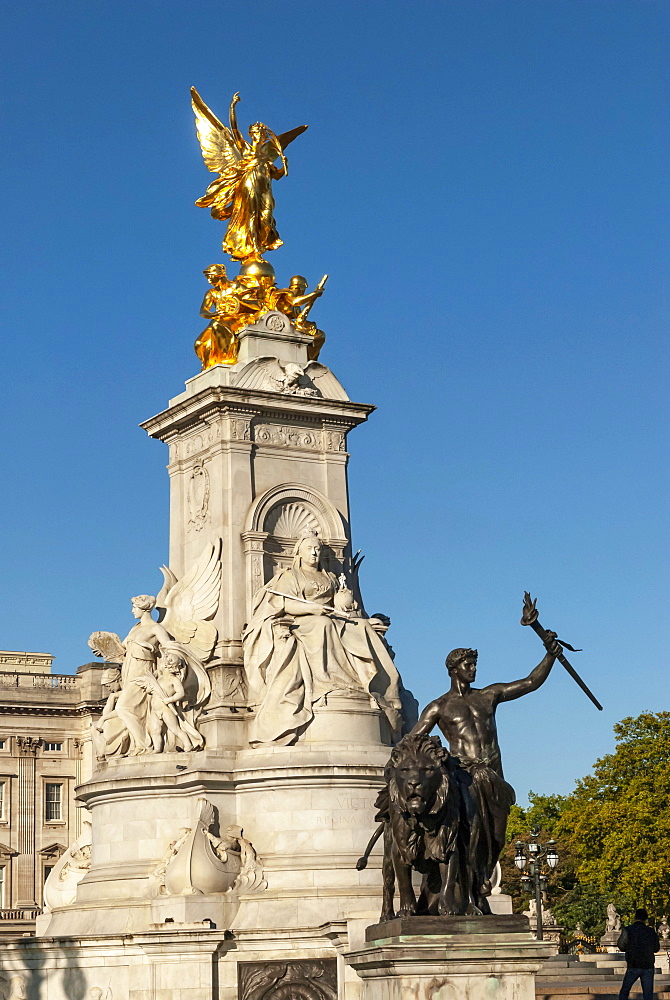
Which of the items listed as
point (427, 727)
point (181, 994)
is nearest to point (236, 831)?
point (181, 994)

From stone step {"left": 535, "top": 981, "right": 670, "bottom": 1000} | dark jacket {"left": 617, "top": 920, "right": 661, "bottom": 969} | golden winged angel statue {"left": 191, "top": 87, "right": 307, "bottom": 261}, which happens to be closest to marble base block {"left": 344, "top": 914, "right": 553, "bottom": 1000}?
dark jacket {"left": 617, "top": 920, "right": 661, "bottom": 969}

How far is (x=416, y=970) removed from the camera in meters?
16.4

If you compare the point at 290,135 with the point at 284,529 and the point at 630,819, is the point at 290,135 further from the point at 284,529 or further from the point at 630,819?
the point at 630,819

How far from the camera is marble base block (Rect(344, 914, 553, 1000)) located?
53.9ft

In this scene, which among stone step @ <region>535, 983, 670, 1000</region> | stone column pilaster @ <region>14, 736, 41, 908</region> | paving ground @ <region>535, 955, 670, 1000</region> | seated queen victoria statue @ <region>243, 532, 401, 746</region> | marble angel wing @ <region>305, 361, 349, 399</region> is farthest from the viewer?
stone column pilaster @ <region>14, 736, 41, 908</region>

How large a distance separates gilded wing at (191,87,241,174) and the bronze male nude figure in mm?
16434

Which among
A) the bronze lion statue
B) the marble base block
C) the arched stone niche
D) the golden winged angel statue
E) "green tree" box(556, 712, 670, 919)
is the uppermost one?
the golden winged angel statue

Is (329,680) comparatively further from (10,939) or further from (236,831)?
(10,939)

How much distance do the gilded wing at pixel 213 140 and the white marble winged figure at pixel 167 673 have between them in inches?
309

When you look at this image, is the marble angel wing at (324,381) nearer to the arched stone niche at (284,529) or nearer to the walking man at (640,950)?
the arched stone niche at (284,529)

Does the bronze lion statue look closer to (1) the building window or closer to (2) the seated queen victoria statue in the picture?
(2) the seated queen victoria statue

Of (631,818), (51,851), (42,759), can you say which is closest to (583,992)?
(631,818)

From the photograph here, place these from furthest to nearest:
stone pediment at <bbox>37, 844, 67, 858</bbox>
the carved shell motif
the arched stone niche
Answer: stone pediment at <bbox>37, 844, 67, 858</bbox>, the carved shell motif, the arched stone niche

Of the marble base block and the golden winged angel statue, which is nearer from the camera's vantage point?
the marble base block
